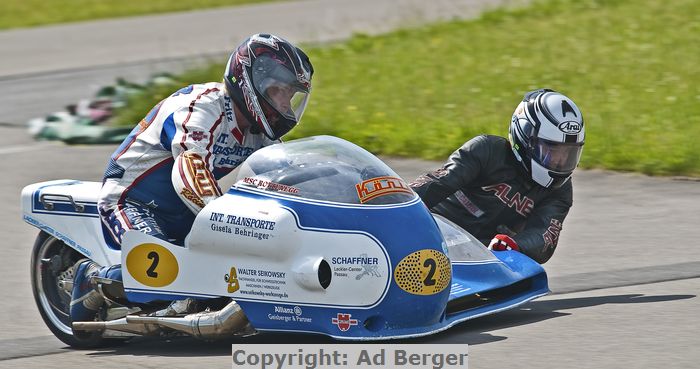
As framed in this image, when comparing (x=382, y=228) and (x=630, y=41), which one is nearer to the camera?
(x=382, y=228)

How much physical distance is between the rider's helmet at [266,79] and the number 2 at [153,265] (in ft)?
3.06

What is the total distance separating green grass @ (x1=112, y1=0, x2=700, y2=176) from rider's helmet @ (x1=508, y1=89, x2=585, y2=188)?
13.8ft

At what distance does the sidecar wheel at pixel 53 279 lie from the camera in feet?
27.1

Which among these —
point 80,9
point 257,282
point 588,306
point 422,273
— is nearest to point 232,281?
point 257,282

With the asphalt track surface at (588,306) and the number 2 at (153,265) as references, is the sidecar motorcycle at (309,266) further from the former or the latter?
the asphalt track surface at (588,306)

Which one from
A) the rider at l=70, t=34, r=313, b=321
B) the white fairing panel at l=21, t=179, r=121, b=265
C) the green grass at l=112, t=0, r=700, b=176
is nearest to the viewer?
the rider at l=70, t=34, r=313, b=321

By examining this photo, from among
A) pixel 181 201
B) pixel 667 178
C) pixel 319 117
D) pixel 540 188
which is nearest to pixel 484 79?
pixel 319 117

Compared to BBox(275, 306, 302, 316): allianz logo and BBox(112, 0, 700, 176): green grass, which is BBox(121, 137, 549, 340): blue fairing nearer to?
BBox(275, 306, 302, 316): allianz logo

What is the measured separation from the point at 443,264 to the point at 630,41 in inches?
503

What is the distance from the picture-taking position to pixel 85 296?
7887 millimetres

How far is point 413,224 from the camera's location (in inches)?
277

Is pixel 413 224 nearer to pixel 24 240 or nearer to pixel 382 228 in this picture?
pixel 382 228

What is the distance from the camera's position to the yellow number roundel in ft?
24.1

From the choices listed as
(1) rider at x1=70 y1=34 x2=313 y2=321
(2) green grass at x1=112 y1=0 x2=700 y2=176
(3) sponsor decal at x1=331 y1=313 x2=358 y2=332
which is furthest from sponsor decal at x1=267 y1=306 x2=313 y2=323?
(2) green grass at x1=112 y1=0 x2=700 y2=176
